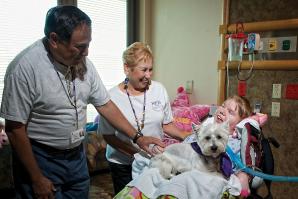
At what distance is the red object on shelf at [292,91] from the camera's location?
2736 millimetres

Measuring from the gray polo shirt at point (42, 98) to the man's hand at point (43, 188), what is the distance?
0.50 ft

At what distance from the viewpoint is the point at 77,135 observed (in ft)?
4.89

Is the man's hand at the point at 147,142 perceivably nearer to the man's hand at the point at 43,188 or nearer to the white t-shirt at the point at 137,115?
the white t-shirt at the point at 137,115

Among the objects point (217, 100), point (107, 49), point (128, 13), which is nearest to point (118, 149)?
point (217, 100)

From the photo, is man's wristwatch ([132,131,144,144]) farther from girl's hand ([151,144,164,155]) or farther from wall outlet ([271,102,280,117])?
wall outlet ([271,102,280,117])

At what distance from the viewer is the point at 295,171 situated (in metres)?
2.81

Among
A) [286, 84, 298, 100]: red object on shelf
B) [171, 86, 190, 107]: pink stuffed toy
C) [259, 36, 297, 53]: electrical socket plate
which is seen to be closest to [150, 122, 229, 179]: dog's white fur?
[286, 84, 298, 100]: red object on shelf

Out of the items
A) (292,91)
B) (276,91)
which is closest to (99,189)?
(276,91)

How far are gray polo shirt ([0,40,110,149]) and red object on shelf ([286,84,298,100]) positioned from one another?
1.91 metres

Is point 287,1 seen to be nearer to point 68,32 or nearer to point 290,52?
point 290,52

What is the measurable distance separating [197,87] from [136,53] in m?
1.78

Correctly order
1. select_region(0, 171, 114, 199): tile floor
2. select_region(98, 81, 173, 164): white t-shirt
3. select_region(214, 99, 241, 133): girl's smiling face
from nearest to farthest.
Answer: select_region(98, 81, 173, 164): white t-shirt
select_region(214, 99, 241, 133): girl's smiling face
select_region(0, 171, 114, 199): tile floor

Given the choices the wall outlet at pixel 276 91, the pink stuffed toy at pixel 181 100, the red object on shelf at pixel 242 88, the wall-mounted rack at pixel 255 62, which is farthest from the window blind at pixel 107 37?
the wall outlet at pixel 276 91

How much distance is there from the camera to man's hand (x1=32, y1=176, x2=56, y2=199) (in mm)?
1344
